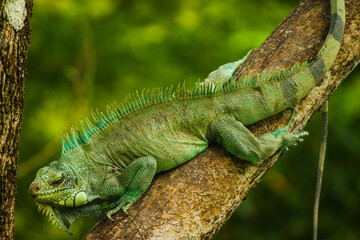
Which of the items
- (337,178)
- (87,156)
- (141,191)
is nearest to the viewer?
(141,191)

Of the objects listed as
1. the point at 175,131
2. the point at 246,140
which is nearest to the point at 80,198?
the point at 175,131

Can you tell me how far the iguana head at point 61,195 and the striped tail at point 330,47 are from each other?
2318 mm

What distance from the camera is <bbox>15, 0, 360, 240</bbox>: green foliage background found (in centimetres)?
591

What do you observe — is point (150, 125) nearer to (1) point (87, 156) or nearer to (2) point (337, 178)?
(1) point (87, 156)

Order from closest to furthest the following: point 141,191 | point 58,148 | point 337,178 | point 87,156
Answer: point 141,191
point 87,156
point 337,178
point 58,148

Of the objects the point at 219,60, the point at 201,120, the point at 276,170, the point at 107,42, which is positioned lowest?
the point at 276,170

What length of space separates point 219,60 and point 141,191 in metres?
3.07

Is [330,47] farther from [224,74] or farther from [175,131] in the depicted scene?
[175,131]

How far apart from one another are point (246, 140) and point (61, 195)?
163cm

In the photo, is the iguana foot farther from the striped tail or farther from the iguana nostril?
the iguana nostril

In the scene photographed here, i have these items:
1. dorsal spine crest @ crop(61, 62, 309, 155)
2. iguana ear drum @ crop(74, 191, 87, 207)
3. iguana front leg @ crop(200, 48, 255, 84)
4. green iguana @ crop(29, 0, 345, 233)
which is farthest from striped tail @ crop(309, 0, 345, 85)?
iguana ear drum @ crop(74, 191, 87, 207)

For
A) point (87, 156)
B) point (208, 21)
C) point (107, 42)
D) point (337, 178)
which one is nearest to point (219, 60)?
point (208, 21)

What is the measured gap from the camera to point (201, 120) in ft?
13.1

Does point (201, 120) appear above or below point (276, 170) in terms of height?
above
